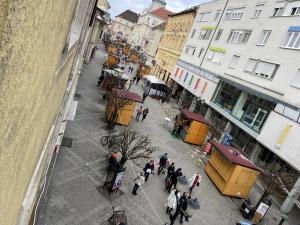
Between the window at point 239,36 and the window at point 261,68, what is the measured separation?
3.25 meters

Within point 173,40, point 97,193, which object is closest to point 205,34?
point 173,40

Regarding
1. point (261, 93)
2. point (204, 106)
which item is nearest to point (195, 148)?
point (261, 93)

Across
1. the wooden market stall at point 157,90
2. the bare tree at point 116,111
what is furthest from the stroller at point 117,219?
the wooden market stall at point 157,90

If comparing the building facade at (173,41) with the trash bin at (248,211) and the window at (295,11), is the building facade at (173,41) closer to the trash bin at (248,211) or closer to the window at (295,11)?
the window at (295,11)

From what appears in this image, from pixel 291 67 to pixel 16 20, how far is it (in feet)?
78.4

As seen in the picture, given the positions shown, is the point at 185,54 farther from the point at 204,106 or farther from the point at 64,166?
the point at 64,166

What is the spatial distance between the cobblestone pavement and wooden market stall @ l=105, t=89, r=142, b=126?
1.43 meters

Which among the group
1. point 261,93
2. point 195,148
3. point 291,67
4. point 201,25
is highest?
point 201,25

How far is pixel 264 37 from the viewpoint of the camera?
84.8ft

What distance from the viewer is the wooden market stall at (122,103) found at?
22847mm

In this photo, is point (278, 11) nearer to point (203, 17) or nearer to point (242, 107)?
point (242, 107)

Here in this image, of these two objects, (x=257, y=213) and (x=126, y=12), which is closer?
(x=257, y=213)

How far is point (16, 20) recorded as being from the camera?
1.00 meters

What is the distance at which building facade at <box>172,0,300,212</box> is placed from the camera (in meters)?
21.1
